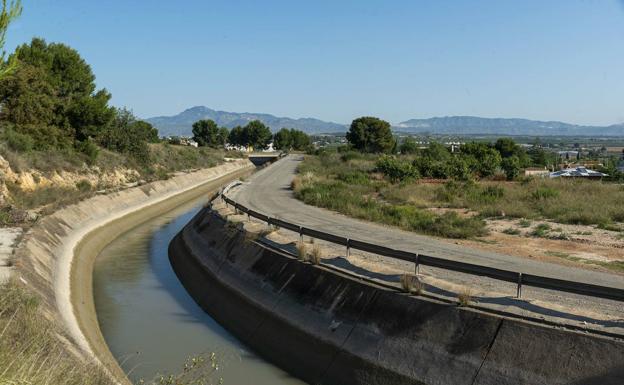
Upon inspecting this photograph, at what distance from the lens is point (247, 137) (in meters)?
180

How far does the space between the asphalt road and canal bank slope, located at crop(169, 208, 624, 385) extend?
5.03 m

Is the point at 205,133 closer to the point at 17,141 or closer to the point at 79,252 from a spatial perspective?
the point at 17,141

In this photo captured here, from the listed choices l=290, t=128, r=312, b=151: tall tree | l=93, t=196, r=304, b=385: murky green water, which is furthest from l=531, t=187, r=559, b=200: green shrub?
l=290, t=128, r=312, b=151: tall tree

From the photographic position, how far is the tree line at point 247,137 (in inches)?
6196

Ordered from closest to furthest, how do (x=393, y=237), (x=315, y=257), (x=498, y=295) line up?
(x=498, y=295)
(x=315, y=257)
(x=393, y=237)

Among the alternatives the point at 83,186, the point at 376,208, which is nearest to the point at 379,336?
the point at 376,208

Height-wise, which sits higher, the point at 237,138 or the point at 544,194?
the point at 544,194

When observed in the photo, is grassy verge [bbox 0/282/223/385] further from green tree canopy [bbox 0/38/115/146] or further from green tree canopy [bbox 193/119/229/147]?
green tree canopy [bbox 193/119/229/147]

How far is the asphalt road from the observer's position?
1716 centimetres

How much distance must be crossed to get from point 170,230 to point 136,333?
73.6ft

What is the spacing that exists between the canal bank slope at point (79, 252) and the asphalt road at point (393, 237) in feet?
27.4

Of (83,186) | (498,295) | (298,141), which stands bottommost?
(298,141)

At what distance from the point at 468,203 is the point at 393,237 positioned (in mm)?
11738

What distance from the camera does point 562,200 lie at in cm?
3269
